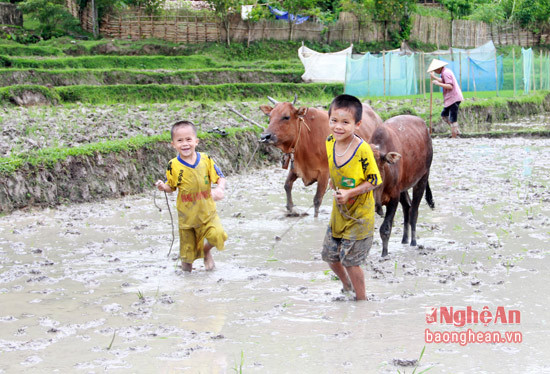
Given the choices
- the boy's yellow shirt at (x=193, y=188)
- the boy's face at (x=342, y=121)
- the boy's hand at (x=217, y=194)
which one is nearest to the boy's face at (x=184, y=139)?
the boy's yellow shirt at (x=193, y=188)

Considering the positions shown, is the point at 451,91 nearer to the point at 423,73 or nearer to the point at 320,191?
the point at 320,191

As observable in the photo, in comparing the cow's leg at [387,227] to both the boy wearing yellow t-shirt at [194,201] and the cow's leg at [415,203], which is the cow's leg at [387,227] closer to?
the cow's leg at [415,203]

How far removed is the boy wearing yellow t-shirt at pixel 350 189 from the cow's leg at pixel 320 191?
3.14 m

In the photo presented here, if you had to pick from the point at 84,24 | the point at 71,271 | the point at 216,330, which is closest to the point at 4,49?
the point at 84,24

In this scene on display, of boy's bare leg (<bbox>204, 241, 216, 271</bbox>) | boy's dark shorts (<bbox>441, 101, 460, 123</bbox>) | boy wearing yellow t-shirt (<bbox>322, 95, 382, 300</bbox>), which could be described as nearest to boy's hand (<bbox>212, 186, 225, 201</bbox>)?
boy's bare leg (<bbox>204, 241, 216, 271</bbox>)

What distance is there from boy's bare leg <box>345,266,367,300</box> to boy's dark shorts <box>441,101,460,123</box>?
9.63 meters

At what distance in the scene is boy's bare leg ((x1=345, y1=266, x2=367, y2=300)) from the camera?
177 inches

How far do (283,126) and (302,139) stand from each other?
29cm

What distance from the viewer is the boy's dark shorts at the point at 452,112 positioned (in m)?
13.6

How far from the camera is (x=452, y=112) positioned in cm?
1380

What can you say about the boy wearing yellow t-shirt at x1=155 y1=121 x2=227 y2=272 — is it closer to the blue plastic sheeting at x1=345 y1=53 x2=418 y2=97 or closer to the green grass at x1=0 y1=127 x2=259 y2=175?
the green grass at x1=0 y1=127 x2=259 y2=175

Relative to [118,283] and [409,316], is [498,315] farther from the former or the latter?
[118,283]

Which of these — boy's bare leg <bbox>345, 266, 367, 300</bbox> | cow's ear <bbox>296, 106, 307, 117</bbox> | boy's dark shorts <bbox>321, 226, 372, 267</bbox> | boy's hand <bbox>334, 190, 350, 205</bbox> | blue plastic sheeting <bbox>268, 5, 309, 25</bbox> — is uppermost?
blue plastic sheeting <bbox>268, 5, 309, 25</bbox>

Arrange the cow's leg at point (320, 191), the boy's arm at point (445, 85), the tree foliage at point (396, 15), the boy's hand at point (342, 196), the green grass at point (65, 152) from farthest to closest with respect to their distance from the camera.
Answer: the tree foliage at point (396, 15) → the boy's arm at point (445, 85) → the cow's leg at point (320, 191) → the green grass at point (65, 152) → the boy's hand at point (342, 196)
